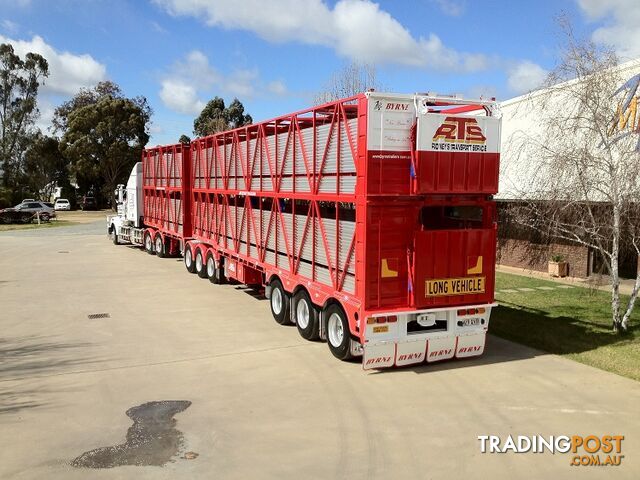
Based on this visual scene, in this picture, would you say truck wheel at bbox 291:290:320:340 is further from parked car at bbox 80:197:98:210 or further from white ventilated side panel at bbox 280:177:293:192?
parked car at bbox 80:197:98:210

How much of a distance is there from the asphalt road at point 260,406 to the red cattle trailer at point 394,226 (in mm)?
670

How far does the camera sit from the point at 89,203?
6988cm

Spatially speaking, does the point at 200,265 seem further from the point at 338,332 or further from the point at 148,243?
the point at 338,332

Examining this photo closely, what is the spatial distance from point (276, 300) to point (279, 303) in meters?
0.20

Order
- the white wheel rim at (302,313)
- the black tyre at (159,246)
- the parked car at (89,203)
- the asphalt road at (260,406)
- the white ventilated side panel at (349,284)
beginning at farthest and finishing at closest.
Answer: the parked car at (89,203) → the black tyre at (159,246) → the white wheel rim at (302,313) → the white ventilated side panel at (349,284) → the asphalt road at (260,406)

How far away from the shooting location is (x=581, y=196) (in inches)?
396

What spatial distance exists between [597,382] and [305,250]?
5.25m

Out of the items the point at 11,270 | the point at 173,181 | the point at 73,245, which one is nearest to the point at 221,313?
the point at 173,181

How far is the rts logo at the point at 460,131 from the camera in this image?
27.7 feet

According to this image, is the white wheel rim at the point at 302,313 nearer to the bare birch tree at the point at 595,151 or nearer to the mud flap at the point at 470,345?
the mud flap at the point at 470,345

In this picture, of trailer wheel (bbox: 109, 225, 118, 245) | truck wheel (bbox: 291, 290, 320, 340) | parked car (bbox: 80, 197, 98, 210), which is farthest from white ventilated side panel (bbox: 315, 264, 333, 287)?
parked car (bbox: 80, 197, 98, 210)

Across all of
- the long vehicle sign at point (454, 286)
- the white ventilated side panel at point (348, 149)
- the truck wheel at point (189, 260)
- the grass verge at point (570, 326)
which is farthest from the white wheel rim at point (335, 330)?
the truck wheel at point (189, 260)

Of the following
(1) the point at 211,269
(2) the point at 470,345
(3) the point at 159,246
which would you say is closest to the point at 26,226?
(3) the point at 159,246

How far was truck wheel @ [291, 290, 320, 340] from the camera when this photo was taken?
10.3 meters
